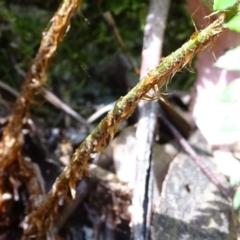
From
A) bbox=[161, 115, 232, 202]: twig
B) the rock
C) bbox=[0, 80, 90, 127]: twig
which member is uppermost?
bbox=[0, 80, 90, 127]: twig

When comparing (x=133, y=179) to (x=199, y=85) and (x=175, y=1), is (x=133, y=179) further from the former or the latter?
(x=175, y=1)

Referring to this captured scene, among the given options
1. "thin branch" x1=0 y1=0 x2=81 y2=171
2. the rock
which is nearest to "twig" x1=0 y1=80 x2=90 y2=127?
"thin branch" x1=0 y1=0 x2=81 y2=171

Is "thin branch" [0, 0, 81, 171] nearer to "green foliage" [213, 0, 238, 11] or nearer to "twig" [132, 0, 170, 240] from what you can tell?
"twig" [132, 0, 170, 240]

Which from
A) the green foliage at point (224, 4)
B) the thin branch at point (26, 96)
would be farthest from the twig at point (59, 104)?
the green foliage at point (224, 4)

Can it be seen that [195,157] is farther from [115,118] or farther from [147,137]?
[115,118]

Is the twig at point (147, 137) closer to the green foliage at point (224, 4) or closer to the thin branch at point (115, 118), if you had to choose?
the thin branch at point (115, 118)
